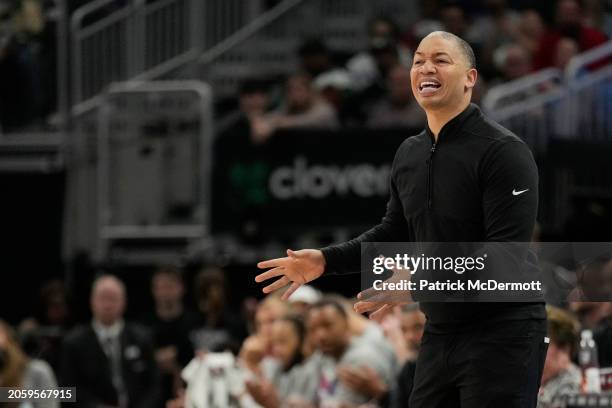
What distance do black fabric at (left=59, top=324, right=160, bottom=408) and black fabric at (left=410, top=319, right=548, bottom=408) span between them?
5.37 m

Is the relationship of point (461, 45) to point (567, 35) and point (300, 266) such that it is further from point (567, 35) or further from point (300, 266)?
point (567, 35)

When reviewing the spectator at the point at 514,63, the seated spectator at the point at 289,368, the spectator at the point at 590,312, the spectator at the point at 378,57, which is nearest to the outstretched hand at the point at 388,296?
the spectator at the point at 590,312

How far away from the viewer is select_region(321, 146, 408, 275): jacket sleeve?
6.28 metres

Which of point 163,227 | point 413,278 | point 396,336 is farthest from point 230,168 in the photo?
point 413,278

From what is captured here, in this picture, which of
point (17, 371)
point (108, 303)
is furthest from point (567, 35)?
point (17, 371)

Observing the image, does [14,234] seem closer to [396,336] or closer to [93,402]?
[93,402]

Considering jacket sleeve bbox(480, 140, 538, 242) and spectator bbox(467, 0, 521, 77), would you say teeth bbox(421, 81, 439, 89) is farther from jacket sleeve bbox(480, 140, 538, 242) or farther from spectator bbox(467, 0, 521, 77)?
spectator bbox(467, 0, 521, 77)

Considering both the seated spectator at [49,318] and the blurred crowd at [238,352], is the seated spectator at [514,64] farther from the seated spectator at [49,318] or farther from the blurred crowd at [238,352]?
the seated spectator at [49,318]

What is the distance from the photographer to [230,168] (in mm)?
13680

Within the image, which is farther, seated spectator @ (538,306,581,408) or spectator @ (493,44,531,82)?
spectator @ (493,44,531,82)

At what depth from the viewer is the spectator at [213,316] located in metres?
11.9

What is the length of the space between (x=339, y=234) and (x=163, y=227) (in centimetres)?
184

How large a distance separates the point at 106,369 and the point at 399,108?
4.32 m

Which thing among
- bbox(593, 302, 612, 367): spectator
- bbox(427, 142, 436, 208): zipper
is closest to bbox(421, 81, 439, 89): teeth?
bbox(427, 142, 436, 208): zipper
